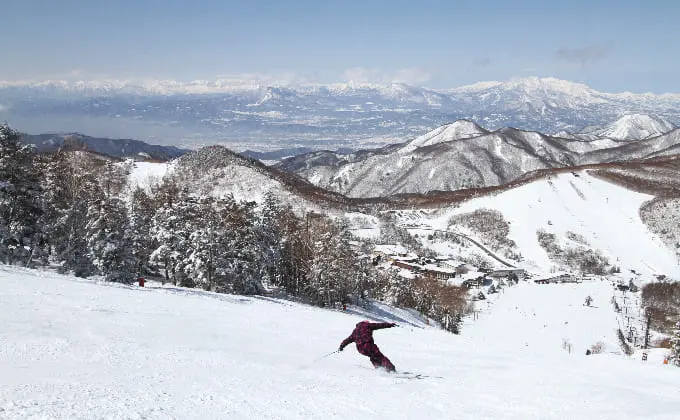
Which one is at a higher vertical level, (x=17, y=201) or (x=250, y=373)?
(x=17, y=201)

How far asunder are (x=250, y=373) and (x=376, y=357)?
3424 mm

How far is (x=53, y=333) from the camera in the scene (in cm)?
1309

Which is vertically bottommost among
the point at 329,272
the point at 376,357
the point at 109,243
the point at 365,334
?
the point at 329,272

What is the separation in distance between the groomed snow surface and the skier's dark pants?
352 mm

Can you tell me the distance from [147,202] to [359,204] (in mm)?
148997

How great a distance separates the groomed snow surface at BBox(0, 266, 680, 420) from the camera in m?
8.75

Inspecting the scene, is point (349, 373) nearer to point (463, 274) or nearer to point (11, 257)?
point (11, 257)

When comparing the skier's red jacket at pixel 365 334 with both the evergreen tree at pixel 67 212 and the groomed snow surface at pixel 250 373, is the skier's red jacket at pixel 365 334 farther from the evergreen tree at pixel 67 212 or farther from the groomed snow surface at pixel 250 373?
the evergreen tree at pixel 67 212

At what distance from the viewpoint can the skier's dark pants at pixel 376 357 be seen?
41.5 feet

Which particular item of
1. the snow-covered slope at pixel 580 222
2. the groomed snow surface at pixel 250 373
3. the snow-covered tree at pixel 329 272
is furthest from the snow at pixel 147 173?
the groomed snow surface at pixel 250 373

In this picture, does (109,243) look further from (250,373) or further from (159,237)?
(250,373)

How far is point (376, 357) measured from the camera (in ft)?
41.9

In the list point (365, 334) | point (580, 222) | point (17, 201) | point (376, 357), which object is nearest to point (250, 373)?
point (365, 334)

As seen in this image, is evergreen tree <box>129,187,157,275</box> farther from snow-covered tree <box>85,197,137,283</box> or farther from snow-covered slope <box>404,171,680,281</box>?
snow-covered slope <box>404,171,680,281</box>
